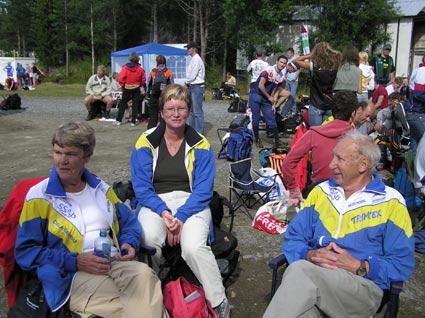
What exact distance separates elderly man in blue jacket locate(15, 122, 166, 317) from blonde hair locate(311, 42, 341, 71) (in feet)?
14.6

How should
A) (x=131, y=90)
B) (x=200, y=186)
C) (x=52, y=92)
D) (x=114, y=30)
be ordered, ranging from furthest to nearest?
(x=114, y=30), (x=52, y=92), (x=131, y=90), (x=200, y=186)

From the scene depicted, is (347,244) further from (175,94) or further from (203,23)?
(203,23)

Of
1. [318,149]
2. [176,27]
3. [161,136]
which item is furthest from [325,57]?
[176,27]

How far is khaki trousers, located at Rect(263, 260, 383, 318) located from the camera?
221 centimetres

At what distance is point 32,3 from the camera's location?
45.4 metres

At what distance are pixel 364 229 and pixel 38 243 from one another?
1.73 metres

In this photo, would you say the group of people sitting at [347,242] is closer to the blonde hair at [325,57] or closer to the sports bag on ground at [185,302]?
the sports bag on ground at [185,302]

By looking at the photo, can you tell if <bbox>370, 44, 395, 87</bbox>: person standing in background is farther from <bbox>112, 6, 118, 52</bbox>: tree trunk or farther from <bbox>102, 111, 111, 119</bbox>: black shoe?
<bbox>112, 6, 118, 52</bbox>: tree trunk

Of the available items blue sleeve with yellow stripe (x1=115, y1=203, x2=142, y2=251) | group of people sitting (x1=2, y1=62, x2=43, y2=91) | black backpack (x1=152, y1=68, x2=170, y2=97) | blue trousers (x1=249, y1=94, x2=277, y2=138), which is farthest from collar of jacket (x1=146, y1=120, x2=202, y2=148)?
group of people sitting (x1=2, y1=62, x2=43, y2=91)

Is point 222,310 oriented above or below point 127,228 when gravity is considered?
below

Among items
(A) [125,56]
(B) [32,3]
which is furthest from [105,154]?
(B) [32,3]

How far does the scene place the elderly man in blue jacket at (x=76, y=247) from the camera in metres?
2.25

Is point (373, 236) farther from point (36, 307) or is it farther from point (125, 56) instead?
point (125, 56)

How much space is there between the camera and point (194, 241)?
9.50ft
